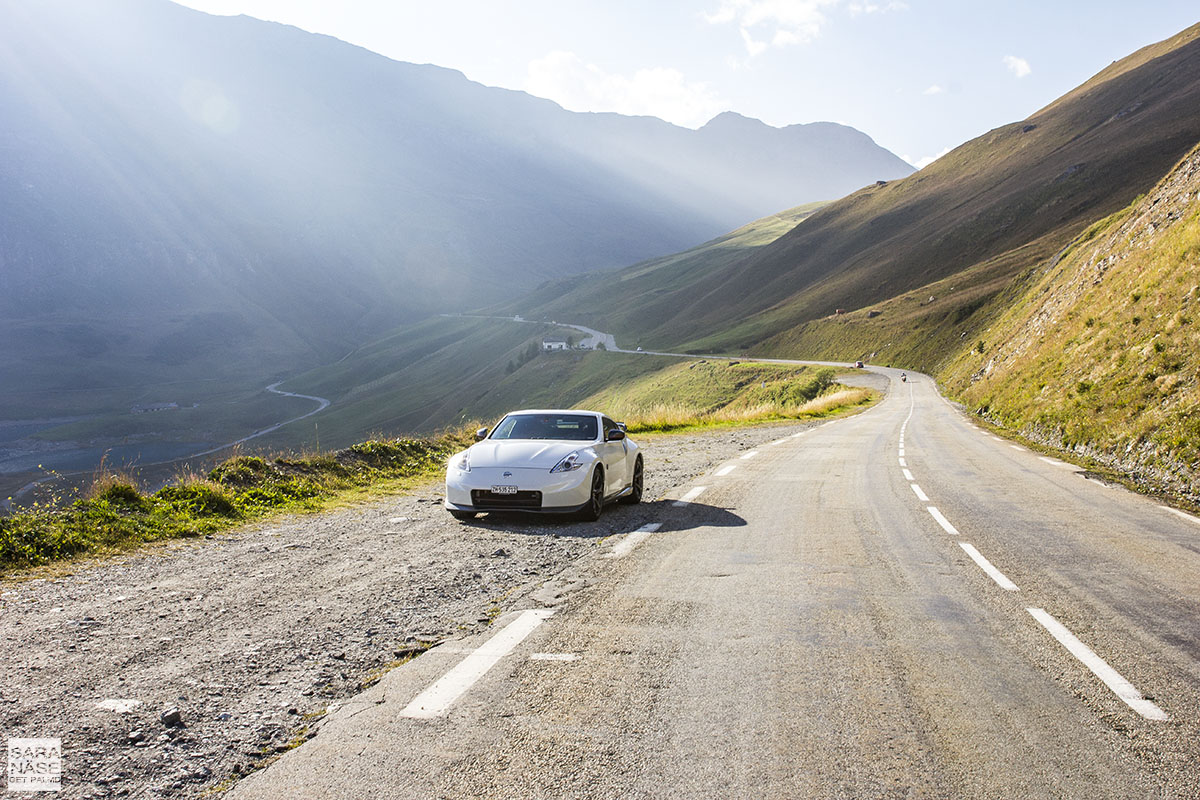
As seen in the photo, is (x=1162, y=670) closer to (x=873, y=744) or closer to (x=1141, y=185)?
(x=873, y=744)

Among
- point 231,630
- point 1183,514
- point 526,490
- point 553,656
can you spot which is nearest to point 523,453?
point 526,490

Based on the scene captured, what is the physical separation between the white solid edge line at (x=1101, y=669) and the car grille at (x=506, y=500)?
5.47 metres

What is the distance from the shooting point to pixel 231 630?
5250mm

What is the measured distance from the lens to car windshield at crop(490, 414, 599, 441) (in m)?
10.8

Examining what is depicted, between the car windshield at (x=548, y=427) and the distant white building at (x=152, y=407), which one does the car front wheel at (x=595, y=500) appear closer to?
the car windshield at (x=548, y=427)

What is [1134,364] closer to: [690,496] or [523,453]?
[690,496]

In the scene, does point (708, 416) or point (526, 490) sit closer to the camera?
point (526, 490)

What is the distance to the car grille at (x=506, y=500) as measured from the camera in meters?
9.35

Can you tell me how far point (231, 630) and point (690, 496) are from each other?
781 centimetres

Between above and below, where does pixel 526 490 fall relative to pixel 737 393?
above

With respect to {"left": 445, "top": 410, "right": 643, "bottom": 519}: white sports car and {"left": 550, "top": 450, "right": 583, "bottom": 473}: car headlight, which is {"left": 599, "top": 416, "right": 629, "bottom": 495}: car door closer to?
{"left": 445, "top": 410, "right": 643, "bottom": 519}: white sports car

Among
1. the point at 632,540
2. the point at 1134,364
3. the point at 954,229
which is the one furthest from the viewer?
the point at 954,229

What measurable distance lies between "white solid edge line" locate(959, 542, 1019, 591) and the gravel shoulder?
12.4 feet

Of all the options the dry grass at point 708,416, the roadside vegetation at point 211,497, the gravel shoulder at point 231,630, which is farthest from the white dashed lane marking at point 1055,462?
the dry grass at point 708,416
